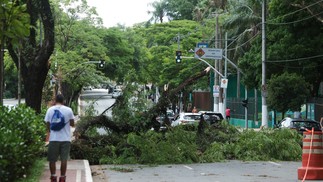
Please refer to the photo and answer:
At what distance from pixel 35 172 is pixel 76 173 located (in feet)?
4.33

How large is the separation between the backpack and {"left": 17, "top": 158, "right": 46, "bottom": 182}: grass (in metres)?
1.31

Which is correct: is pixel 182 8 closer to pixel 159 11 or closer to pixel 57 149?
pixel 159 11

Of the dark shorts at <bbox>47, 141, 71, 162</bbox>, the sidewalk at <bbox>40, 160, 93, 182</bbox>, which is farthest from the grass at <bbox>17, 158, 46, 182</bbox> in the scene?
the dark shorts at <bbox>47, 141, 71, 162</bbox>

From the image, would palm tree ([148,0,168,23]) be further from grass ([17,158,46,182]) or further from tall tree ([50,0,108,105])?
grass ([17,158,46,182])

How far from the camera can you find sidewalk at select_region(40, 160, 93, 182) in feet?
48.7

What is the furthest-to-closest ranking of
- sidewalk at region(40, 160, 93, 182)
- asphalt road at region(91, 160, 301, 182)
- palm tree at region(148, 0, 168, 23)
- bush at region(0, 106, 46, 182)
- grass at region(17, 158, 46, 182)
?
palm tree at region(148, 0, 168, 23) < asphalt road at region(91, 160, 301, 182) < sidewalk at region(40, 160, 93, 182) < grass at region(17, 158, 46, 182) < bush at region(0, 106, 46, 182)

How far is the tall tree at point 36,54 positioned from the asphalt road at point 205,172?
12.9 ft

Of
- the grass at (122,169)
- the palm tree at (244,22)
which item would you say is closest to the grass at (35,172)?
the grass at (122,169)

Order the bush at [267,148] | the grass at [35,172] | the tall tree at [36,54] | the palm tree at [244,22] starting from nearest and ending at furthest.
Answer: the grass at [35,172]
the tall tree at [36,54]
the bush at [267,148]
the palm tree at [244,22]

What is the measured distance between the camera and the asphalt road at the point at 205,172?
55.0ft

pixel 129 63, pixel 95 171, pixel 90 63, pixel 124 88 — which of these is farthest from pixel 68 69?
pixel 95 171

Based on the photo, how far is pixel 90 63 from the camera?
195 feet

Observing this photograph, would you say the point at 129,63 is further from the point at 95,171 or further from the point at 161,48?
the point at 95,171

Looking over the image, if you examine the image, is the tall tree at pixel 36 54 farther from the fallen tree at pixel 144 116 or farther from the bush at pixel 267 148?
the bush at pixel 267 148
